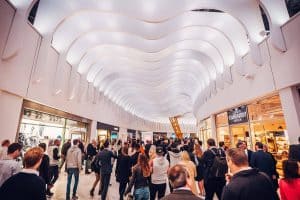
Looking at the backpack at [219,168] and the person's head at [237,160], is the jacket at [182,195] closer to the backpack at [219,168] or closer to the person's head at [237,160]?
the person's head at [237,160]

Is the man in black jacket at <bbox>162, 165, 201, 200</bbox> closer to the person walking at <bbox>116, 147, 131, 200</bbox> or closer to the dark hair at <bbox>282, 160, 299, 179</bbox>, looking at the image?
the dark hair at <bbox>282, 160, 299, 179</bbox>

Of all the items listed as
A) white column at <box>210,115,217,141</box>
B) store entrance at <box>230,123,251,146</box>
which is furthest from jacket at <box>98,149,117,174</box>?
white column at <box>210,115,217,141</box>

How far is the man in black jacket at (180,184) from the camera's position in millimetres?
1570

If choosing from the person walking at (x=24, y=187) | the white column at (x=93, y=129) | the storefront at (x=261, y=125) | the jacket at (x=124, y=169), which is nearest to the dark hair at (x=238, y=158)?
the person walking at (x=24, y=187)

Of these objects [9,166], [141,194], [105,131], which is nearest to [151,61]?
[105,131]

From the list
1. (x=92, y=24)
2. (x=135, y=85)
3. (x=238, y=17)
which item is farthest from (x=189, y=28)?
(x=135, y=85)

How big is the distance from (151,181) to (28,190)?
119 inches

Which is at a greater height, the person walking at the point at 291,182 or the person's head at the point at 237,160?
the person's head at the point at 237,160

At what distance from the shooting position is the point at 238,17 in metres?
7.96

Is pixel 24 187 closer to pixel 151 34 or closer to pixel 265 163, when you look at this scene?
pixel 265 163

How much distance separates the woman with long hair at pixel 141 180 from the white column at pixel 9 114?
4627 millimetres

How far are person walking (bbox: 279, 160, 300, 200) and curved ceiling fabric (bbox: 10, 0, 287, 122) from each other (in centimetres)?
474

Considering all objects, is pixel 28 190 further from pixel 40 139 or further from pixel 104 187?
pixel 40 139

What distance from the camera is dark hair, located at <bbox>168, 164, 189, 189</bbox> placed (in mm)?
1673
